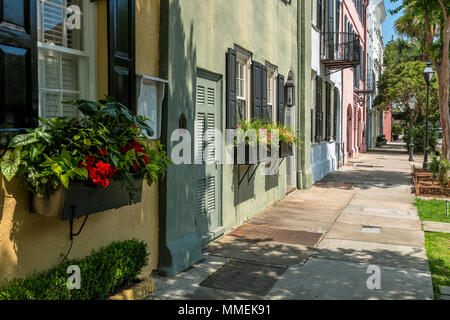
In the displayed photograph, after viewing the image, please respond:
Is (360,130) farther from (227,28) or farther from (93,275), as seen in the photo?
(93,275)

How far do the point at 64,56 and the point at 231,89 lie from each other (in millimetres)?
3907

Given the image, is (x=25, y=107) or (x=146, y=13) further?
(x=146, y=13)

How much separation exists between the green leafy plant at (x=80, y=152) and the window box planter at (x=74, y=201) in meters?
0.06

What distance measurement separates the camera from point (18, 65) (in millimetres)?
3238

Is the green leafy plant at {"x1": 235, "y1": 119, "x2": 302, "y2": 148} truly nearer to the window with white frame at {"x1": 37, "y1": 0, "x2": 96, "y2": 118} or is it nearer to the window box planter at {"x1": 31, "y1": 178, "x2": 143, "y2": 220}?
the window with white frame at {"x1": 37, "y1": 0, "x2": 96, "y2": 118}

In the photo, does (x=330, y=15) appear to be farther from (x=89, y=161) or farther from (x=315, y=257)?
(x=89, y=161)

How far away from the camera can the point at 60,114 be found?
3.96m

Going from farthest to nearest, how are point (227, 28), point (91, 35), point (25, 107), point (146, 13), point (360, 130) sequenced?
point (360, 130) → point (227, 28) → point (146, 13) → point (91, 35) → point (25, 107)

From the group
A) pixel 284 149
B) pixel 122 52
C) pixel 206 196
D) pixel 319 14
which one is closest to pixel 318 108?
pixel 319 14

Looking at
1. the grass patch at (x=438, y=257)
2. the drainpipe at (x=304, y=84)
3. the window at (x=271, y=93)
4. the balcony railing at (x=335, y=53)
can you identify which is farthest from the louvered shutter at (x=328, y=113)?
the grass patch at (x=438, y=257)

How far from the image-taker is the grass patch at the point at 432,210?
356 inches

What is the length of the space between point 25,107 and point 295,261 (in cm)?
422

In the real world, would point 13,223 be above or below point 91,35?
below
